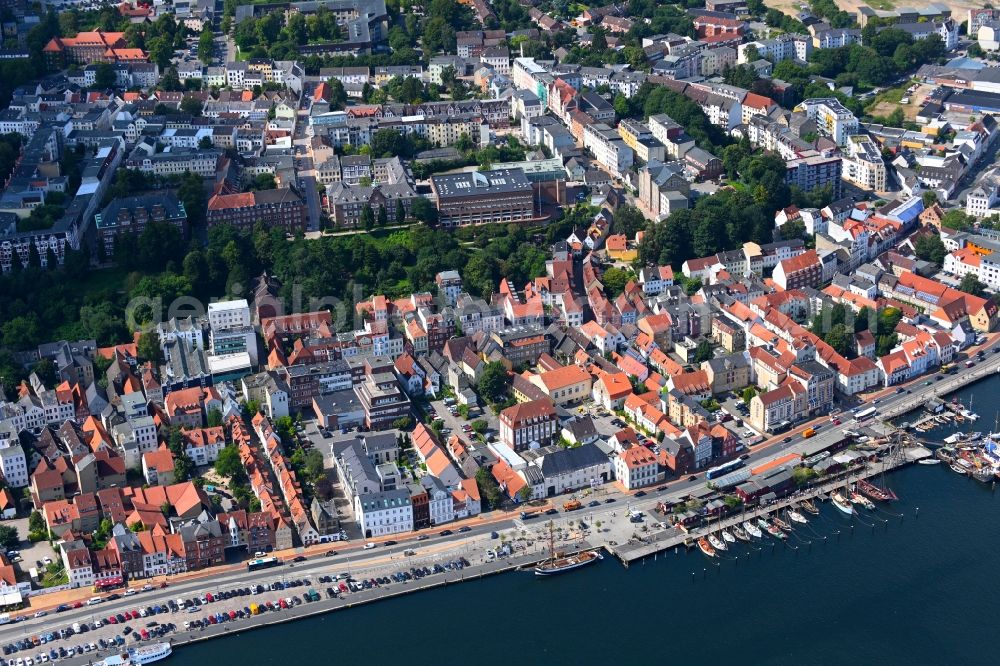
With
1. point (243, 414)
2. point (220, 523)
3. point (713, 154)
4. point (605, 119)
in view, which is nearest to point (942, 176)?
point (713, 154)

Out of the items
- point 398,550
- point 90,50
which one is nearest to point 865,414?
point 398,550

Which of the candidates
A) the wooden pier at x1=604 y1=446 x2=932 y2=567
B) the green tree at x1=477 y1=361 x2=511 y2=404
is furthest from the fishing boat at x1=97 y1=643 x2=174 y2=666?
the green tree at x1=477 y1=361 x2=511 y2=404

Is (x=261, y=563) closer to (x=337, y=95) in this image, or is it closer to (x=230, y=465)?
(x=230, y=465)

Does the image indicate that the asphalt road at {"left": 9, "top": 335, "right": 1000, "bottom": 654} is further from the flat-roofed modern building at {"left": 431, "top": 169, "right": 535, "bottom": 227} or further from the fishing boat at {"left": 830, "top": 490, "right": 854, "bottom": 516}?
the flat-roofed modern building at {"left": 431, "top": 169, "right": 535, "bottom": 227}

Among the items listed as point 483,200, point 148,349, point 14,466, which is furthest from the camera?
point 483,200

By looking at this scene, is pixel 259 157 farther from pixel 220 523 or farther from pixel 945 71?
pixel 945 71

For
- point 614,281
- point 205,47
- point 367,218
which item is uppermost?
point 205,47

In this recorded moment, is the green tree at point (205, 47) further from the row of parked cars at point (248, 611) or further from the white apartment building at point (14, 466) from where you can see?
the row of parked cars at point (248, 611)
